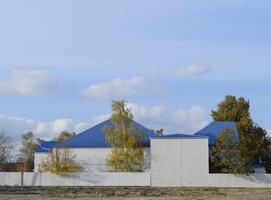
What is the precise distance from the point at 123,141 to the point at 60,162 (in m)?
8.65

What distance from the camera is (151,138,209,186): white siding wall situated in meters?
76.9

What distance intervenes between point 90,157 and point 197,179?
53.7ft

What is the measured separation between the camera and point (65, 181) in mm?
79688

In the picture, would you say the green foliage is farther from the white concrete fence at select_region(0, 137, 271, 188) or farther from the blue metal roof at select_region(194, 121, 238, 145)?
the white concrete fence at select_region(0, 137, 271, 188)

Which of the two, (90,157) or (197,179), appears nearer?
(197,179)

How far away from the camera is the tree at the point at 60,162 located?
81562 millimetres

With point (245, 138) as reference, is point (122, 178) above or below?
below

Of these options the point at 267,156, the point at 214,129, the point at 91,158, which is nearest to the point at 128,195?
the point at 91,158

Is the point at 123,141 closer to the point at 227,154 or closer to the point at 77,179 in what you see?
the point at 77,179

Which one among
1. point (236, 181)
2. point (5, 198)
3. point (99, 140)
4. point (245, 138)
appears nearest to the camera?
point (5, 198)

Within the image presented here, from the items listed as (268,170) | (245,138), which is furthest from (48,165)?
(268,170)

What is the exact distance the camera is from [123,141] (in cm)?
8344

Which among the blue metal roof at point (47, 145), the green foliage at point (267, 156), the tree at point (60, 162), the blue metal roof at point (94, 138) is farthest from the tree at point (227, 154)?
the blue metal roof at point (47, 145)

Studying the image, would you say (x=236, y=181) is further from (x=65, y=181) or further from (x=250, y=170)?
(x=65, y=181)
